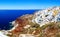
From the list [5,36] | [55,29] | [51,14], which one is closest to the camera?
[55,29]

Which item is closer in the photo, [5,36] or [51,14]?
[5,36]

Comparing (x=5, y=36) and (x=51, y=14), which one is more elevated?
(x=51, y=14)

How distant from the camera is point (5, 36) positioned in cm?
5062

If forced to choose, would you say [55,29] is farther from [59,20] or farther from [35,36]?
[59,20]

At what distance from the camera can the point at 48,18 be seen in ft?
192

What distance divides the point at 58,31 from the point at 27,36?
629 cm

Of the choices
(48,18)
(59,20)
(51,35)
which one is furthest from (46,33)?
(48,18)

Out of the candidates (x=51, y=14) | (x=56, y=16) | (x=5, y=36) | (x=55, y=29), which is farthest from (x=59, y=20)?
(x=5, y=36)

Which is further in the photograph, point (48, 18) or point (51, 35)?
point (48, 18)

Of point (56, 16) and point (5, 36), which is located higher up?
point (56, 16)

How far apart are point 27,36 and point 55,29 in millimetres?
5849

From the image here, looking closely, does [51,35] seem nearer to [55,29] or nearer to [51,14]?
[55,29]

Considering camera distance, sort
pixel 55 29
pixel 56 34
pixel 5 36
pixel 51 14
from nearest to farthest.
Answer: pixel 56 34
pixel 55 29
pixel 5 36
pixel 51 14

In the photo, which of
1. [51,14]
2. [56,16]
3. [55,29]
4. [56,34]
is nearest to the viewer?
[56,34]
